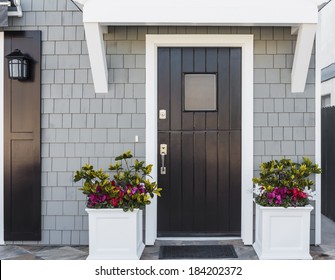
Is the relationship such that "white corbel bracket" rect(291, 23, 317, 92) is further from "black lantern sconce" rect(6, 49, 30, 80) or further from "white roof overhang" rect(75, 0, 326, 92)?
"black lantern sconce" rect(6, 49, 30, 80)

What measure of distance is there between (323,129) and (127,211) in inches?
136

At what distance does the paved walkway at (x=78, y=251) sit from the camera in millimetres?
4234

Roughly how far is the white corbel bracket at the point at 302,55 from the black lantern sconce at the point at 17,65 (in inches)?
107

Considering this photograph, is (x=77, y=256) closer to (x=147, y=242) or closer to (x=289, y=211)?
(x=147, y=242)

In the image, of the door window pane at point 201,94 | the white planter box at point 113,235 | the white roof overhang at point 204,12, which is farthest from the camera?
the door window pane at point 201,94

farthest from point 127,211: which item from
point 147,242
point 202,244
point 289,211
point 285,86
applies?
point 285,86

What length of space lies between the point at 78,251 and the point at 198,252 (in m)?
1.21

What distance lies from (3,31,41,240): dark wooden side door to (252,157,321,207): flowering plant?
7.48 feet

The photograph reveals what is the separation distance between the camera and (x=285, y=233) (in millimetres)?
4078

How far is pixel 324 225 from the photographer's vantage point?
5.45 m

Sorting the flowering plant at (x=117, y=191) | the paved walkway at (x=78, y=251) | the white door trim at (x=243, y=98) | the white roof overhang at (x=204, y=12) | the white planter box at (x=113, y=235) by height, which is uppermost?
the white roof overhang at (x=204, y=12)

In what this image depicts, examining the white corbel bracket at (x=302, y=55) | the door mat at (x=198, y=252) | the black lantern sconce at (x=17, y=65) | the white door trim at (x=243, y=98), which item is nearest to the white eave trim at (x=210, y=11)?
the white corbel bracket at (x=302, y=55)

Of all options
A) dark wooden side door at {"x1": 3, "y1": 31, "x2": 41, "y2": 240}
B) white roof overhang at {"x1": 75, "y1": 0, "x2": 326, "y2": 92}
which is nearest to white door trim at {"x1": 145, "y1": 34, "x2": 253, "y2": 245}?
white roof overhang at {"x1": 75, "y1": 0, "x2": 326, "y2": 92}

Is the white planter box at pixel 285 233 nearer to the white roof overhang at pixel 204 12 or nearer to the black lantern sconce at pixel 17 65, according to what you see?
the white roof overhang at pixel 204 12
